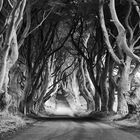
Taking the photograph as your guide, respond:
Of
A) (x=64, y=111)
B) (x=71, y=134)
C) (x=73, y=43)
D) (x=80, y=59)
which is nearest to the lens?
(x=71, y=134)

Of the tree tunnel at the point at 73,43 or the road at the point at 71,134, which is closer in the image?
the road at the point at 71,134

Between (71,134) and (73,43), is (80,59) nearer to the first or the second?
(73,43)

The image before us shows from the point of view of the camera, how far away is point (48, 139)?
11.1 metres

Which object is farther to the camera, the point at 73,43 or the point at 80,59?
the point at 80,59

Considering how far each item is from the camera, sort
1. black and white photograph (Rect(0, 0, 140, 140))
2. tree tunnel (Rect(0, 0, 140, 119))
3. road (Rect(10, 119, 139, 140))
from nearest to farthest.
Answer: road (Rect(10, 119, 139, 140)) → black and white photograph (Rect(0, 0, 140, 140)) → tree tunnel (Rect(0, 0, 140, 119))

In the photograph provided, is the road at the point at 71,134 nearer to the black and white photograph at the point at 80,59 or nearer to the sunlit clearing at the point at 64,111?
the black and white photograph at the point at 80,59

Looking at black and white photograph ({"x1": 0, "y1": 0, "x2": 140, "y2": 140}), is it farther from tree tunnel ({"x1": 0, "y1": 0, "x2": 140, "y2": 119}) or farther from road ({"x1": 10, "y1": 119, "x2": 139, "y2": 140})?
road ({"x1": 10, "y1": 119, "x2": 139, "y2": 140})

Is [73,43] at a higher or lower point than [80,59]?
higher

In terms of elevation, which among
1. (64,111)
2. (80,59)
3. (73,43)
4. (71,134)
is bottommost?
(71,134)

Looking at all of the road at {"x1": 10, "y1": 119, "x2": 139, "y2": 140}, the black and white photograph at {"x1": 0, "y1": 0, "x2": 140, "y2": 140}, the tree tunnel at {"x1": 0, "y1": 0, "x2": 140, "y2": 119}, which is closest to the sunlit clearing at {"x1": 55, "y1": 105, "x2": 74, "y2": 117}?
the tree tunnel at {"x1": 0, "y1": 0, "x2": 140, "y2": 119}

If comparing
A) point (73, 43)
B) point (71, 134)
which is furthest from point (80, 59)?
point (71, 134)

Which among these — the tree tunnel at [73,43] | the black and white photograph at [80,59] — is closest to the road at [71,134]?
the black and white photograph at [80,59]

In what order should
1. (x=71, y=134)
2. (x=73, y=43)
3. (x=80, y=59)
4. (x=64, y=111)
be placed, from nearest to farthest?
1. (x=71, y=134)
2. (x=73, y=43)
3. (x=80, y=59)
4. (x=64, y=111)

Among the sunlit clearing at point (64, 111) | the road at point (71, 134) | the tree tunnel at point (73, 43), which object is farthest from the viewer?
the sunlit clearing at point (64, 111)
